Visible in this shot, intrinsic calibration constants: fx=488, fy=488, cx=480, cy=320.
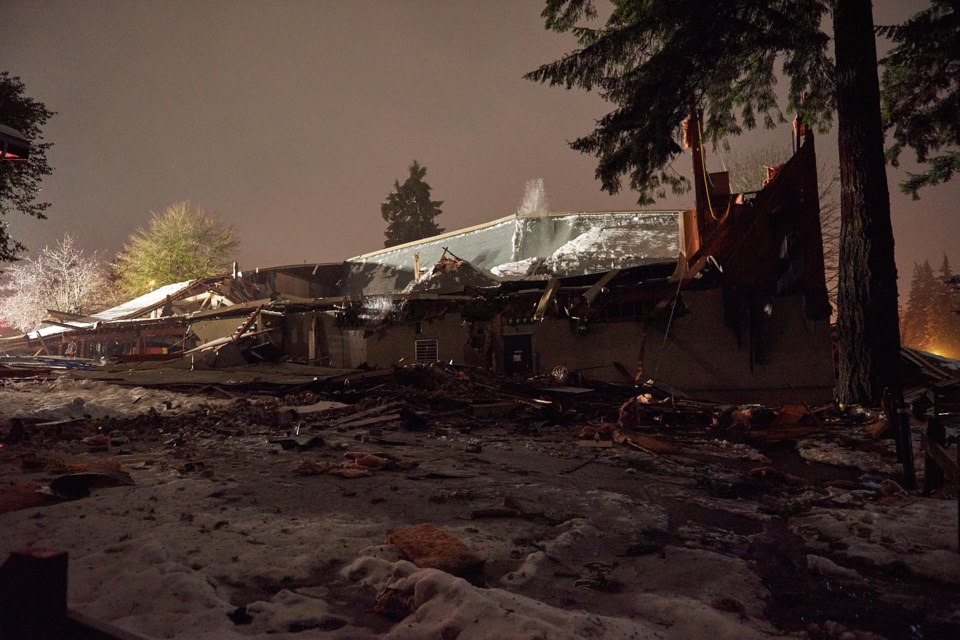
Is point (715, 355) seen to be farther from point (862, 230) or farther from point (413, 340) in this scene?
point (413, 340)

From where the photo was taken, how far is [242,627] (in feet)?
7.09

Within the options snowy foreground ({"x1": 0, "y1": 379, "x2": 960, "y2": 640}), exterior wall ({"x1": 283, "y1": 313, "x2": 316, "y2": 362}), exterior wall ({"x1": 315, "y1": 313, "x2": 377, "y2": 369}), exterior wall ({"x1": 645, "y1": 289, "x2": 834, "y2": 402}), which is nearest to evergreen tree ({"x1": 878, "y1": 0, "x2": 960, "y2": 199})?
exterior wall ({"x1": 645, "y1": 289, "x2": 834, "y2": 402})

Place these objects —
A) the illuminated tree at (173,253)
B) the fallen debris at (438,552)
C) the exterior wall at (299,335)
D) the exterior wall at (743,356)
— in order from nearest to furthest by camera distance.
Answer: the fallen debris at (438,552)
the exterior wall at (743,356)
the exterior wall at (299,335)
the illuminated tree at (173,253)

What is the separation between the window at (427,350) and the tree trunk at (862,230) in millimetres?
10881

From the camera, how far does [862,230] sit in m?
8.30

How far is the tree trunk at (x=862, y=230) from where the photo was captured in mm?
8078

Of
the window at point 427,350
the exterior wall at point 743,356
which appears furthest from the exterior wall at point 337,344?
the exterior wall at point 743,356

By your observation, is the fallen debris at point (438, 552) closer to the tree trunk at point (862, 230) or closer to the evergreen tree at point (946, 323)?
the tree trunk at point (862, 230)

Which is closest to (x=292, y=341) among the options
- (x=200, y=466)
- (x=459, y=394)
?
(x=459, y=394)

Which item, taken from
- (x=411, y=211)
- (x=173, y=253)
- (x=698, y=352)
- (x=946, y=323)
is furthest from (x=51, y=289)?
(x=946, y=323)

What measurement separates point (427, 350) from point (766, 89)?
11.5 metres

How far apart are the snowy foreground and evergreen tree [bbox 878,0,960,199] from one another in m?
8.35

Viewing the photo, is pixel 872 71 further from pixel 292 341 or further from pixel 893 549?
pixel 292 341

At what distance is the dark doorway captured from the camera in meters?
14.7
